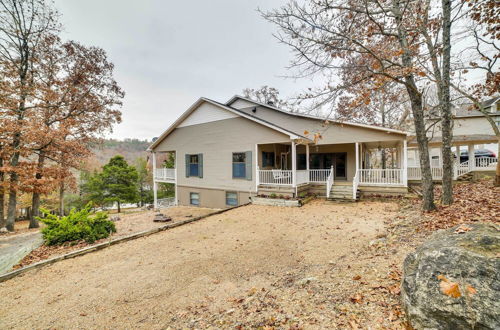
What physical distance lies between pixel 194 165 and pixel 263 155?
5.60m

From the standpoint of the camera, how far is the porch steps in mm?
11144

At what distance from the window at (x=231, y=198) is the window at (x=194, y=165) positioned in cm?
268

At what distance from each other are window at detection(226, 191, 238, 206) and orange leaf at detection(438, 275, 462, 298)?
1160 centimetres

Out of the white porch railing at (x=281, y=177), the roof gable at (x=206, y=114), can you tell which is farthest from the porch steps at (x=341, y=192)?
the roof gable at (x=206, y=114)

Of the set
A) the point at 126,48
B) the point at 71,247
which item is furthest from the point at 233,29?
the point at 71,247

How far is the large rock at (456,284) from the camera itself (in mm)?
1850

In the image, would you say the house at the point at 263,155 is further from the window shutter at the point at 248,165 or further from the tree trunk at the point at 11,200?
the tree trunk at the point at 11,200

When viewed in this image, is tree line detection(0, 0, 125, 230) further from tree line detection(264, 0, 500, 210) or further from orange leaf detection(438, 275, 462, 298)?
orange leaf detection(438, 275, 462, 298)

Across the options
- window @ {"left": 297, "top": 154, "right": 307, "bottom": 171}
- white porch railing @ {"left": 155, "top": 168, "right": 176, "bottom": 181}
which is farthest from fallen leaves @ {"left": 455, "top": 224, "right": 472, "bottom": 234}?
white porch railing @ {"left": 155, "top": 168, "right": 176, "bottom": 181}

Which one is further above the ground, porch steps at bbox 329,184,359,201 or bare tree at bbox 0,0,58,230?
bare tree at bbox 0,0,58,230

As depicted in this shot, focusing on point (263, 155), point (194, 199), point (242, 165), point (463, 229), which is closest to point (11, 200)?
point (194, 199)

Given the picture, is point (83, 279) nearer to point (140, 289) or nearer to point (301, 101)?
point (140, 289)

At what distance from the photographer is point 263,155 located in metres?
12.9

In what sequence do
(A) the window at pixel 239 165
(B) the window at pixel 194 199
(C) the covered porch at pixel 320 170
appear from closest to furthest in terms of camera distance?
(C) the covered porch at pixel 320 170, (A) the window at pixel 239 165, (B) the window at pixel 194 199
